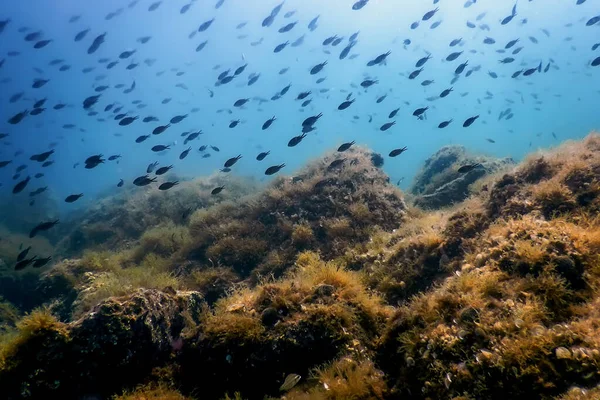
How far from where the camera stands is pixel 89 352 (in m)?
4.21

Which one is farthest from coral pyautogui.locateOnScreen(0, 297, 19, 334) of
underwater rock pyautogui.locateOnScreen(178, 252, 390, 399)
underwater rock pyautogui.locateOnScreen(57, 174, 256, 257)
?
underwater rock pyautogui.locateOnScreen(178, 252, 390, 399)

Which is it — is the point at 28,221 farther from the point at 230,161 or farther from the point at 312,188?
the point at 312,188

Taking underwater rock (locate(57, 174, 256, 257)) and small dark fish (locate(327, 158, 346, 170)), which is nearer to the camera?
small dark fish (locate(327, 158, 346, 170))

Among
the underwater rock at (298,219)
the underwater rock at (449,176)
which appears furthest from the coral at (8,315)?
the underwater rock at (449,176)

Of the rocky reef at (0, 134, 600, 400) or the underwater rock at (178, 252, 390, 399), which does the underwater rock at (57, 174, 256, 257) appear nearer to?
the rocky reef at (0, 134, 600, 400)

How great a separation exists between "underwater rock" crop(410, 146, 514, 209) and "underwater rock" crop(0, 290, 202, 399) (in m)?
10.3

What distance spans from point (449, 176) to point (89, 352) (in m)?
14.5

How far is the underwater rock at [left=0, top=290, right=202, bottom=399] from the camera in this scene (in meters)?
3.96

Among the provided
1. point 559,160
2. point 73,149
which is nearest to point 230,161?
point 559,160

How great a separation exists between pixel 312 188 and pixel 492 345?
7.41 m

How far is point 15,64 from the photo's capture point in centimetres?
7381

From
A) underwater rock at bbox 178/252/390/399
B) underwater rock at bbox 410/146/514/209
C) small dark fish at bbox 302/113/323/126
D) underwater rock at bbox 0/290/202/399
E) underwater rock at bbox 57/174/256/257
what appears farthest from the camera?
underwater rock at bbox 57/174/256/257

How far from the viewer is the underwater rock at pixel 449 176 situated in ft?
40.9

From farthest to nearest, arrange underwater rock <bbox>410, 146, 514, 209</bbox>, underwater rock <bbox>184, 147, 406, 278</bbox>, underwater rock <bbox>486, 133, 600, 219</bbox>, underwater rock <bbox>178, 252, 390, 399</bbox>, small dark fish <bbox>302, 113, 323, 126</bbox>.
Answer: underwater rock <bbox>410, 146, 514, 209</bbox> < small dark fish <bbox>302, 113, 323, 126</bbox> < underwater rock <bbox>184, 147, 406, 278</bbox> < underwater rock <bbox>486, 133, 600, 219</bbox> < underwater rock <bbox>178, 252, 390, 399</bbox>
